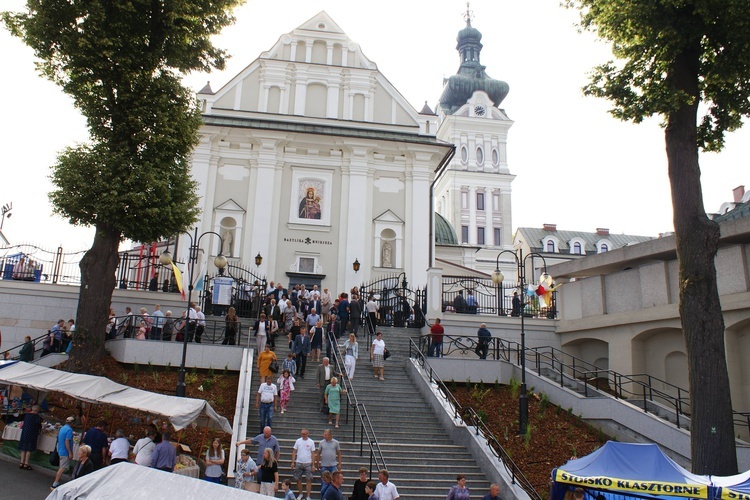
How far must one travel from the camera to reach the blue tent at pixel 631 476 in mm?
10305

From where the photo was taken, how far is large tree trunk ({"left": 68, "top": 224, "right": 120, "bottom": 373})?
60.8 feet

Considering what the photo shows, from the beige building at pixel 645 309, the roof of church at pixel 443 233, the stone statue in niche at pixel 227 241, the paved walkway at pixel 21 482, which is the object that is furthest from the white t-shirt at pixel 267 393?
the roof of church at pixel 443 233

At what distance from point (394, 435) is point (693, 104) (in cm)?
1048

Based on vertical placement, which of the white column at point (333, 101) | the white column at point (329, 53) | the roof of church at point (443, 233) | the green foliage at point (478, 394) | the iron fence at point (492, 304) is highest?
the white column at point (329, 53)

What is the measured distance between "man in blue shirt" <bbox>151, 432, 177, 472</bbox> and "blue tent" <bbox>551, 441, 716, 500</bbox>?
725 centimetres

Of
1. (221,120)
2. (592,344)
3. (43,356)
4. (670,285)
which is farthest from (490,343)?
(221,120)

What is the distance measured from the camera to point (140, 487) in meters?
7.86

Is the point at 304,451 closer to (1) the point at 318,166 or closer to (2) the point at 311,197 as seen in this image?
(2) the point at 311,197

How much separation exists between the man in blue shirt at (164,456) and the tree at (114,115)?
22.3 feet

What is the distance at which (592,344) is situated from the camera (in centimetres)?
2498

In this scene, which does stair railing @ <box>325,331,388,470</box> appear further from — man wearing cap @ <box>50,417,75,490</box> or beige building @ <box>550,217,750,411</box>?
beige building @ <box>550,217,750,411</box>

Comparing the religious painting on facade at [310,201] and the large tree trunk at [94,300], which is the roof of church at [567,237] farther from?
the large tree trunk at [94,300]

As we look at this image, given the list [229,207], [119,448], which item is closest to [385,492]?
[119,448]

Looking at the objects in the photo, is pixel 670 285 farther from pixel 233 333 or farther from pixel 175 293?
pixel 175 293
